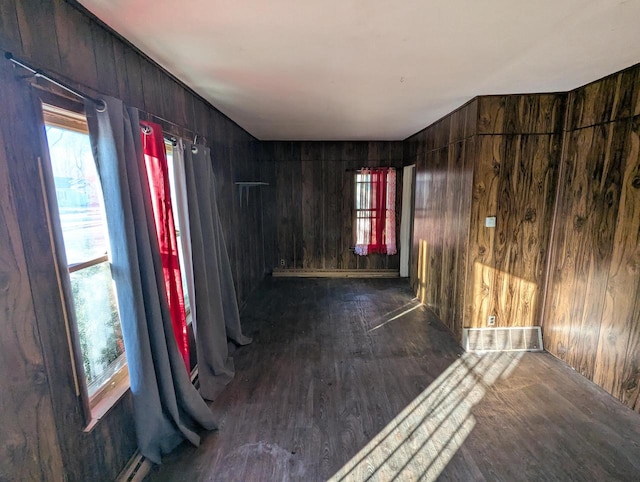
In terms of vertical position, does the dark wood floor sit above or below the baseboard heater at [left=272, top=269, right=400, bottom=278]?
→ below

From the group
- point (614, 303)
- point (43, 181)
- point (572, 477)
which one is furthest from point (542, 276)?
point (43, 181)

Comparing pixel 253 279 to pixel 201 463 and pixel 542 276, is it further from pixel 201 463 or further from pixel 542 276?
pixel 542 276

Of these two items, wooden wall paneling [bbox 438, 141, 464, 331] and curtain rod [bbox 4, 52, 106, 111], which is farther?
wooden wall paneling [bbox 438, 141, 464, 331]

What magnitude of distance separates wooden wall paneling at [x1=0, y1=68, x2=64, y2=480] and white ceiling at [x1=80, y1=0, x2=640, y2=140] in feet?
2.70

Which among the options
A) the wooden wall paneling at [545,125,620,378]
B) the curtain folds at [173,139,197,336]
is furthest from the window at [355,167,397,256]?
the curtain folds at [173,139,197,336]

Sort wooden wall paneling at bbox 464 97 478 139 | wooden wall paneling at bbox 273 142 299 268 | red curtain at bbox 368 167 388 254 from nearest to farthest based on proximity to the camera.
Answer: wooden wall paneling at bbox 464 97 478 139 → red curtain at bbox 368 167 388 254 → wooden wall paneling at bbox 273 142 299 268

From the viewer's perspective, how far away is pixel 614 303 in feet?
7.23

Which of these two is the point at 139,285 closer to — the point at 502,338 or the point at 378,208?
the point at 502,338

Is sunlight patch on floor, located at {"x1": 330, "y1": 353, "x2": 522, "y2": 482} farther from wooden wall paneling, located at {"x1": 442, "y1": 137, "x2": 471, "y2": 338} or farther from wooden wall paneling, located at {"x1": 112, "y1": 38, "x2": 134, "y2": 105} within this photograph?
wooden wall paneling, located at {"x1": 112, "y1": 38, "x2": 134, "y2": 105}

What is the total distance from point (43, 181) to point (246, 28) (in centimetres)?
109

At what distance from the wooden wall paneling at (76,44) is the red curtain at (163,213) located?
342 millimetres

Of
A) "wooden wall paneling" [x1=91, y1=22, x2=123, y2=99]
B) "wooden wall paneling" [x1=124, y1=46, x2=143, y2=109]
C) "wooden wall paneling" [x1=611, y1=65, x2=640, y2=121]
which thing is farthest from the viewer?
"wooden wall paneling" [x1=611, y1=65, x2=640, y2=121]

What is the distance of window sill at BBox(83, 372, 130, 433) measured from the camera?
1.37 meters

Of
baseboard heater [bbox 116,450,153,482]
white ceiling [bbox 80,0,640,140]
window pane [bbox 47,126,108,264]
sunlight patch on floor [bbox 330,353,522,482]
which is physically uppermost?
white ceiling [bbox 80,0,640,140]
